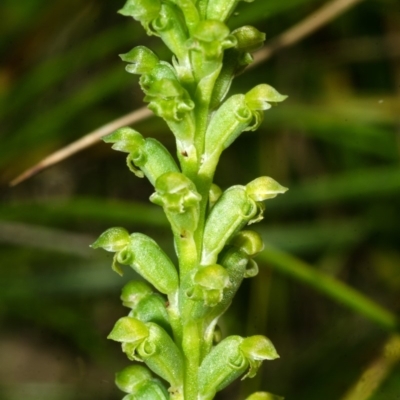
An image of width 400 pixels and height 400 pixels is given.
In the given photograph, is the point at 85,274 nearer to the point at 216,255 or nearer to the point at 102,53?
the point at 102,53

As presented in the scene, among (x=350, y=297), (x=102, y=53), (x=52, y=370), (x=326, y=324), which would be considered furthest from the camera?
(x=52, y=370)

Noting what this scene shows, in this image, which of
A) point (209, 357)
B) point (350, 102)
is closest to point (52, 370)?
point (350, 102)

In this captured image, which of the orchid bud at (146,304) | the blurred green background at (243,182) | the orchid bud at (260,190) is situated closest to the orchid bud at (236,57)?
the orchid bud at (260,190)

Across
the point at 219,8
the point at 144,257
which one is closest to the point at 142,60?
the point at 219,8

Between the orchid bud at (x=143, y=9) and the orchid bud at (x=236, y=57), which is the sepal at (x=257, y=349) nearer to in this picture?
the orchid bud at (x=236, y=57)

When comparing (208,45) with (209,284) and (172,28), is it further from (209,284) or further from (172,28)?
(209,284)
